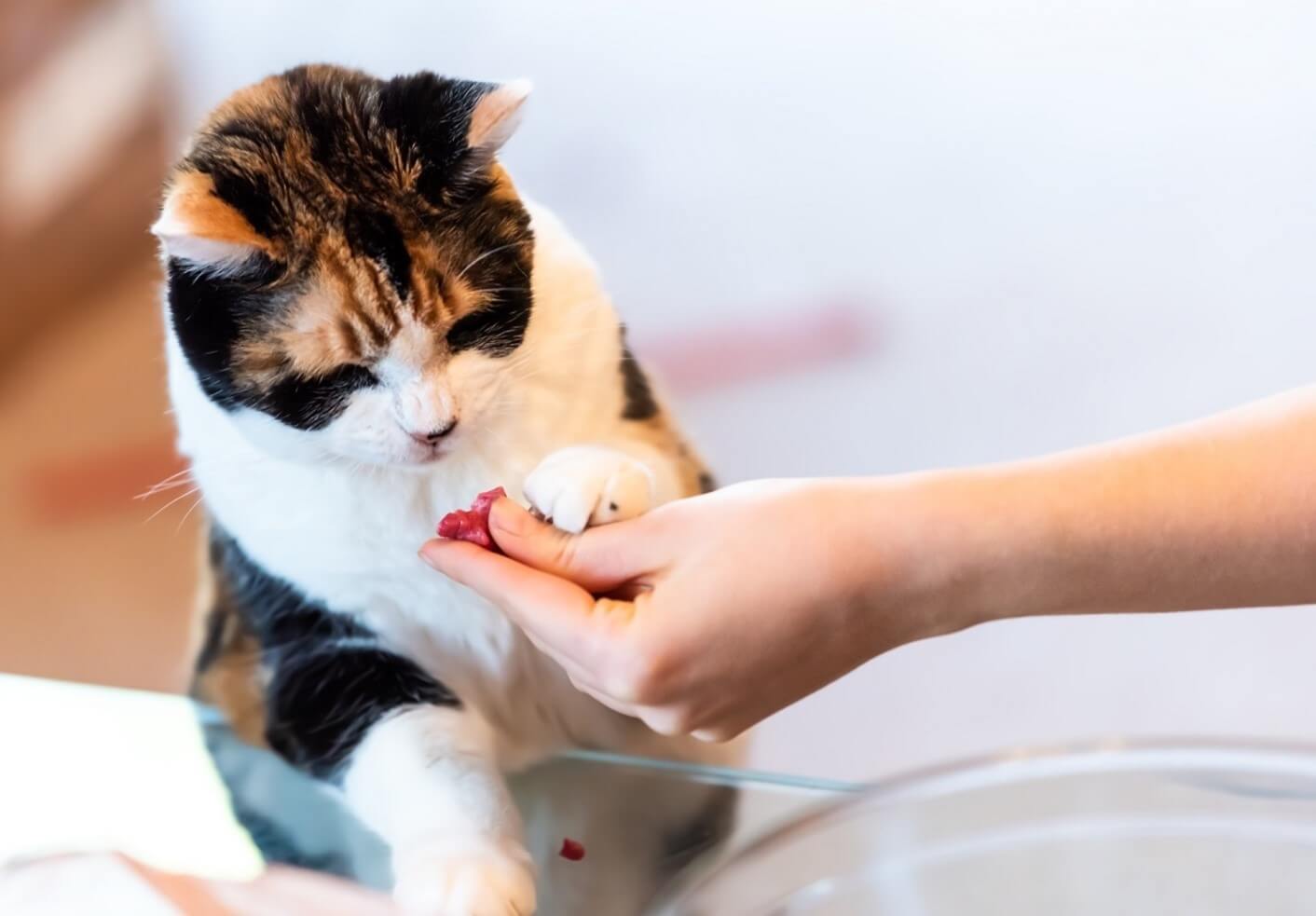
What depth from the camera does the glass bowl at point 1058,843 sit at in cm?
75

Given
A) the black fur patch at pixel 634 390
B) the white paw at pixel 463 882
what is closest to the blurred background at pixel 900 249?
the black fur patch at pixel 634 390

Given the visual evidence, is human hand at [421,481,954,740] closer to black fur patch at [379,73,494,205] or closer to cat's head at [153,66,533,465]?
cat's head at [153,66,533,465]

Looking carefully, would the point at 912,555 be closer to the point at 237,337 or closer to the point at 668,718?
the point at 668,718

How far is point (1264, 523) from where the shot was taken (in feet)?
2.21

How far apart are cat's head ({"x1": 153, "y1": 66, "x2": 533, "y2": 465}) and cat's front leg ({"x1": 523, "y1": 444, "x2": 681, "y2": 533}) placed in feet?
0.25

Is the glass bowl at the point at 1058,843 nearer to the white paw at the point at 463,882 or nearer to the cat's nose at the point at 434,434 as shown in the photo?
the white paw at the point at 463,882

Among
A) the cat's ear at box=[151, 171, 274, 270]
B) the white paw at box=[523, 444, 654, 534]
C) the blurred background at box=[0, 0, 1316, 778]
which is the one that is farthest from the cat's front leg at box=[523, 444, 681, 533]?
the blurred background at box=[0, 0, 1316, 778]

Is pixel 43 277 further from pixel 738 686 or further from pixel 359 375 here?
pixel 738 686

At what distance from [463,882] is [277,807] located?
1.01ft

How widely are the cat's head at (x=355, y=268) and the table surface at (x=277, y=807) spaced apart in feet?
1.08

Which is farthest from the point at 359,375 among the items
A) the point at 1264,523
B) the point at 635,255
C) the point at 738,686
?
the point at 635,255

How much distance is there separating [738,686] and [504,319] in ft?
0.97

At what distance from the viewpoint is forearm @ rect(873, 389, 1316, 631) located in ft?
2.21

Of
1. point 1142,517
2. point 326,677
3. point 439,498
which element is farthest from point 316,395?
point 1142,517
